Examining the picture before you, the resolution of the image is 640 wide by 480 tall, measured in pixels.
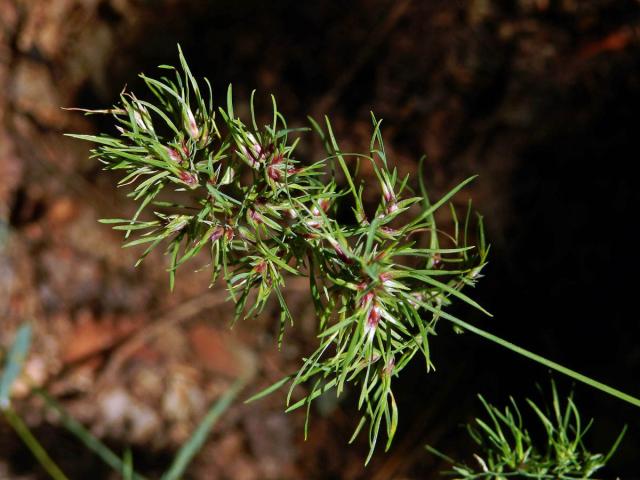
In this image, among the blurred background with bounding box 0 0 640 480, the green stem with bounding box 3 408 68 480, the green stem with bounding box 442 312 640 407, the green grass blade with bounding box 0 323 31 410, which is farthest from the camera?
the blurred background with bounding box 0 0 640 480

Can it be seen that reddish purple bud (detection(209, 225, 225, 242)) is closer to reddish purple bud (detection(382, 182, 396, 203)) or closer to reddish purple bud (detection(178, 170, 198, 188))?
reddish purple bud (detection(178, 170, 198, 188))

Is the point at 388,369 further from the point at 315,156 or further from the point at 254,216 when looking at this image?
the point at 315,156

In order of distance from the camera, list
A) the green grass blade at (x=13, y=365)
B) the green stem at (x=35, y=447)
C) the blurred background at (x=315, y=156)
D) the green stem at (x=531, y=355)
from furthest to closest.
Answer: the blurred background at (x=315, y=156)
the green stem at (x=35, y=447)
the green grass blade at (x=13, y=365)
the green stem at (x=531, y=355)

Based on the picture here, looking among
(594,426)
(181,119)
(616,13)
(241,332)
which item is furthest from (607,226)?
(181,119)

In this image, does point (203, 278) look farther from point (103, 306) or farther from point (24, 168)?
point (24, 168)

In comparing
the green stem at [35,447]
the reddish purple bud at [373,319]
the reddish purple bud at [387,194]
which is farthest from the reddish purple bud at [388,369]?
the green stem at [35,447]

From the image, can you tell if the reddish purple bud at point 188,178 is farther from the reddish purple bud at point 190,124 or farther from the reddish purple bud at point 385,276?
the reddish purple bud at point 385,276

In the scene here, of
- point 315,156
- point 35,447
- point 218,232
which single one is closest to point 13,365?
point 35,447

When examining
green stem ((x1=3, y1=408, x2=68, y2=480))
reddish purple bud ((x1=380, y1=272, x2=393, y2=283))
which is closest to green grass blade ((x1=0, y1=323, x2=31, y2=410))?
green stem ((x1=3, y1=408, x2=68, y2=480))
